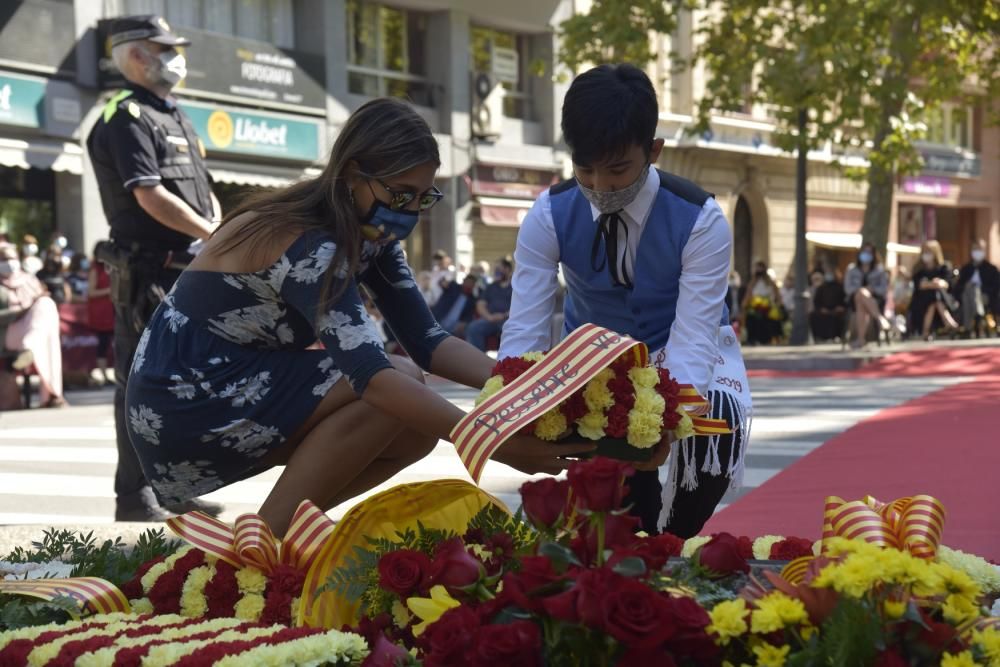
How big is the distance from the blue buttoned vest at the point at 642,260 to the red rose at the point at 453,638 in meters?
1.93

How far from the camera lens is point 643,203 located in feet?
13.3

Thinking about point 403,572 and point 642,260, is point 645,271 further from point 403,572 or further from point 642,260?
point 403,572

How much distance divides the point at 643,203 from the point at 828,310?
22961 millimetres

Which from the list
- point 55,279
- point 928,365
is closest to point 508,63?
point 928,365

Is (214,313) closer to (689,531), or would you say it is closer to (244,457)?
(244,457)

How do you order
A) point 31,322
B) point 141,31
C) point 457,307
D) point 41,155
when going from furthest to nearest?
1. point 457,307
2. point 41,155
3. point 31,322
4. point 141,31

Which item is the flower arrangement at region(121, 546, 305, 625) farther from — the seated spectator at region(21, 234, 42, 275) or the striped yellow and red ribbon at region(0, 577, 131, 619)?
the seated spectator at region(21, 234, 42, 275)

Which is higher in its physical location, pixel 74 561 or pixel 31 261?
pixel 74 561

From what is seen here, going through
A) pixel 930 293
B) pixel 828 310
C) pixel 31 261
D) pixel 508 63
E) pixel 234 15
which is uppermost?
pixel 234 15

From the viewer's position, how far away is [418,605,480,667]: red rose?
2.18m

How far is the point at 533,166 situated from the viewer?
31266 mm

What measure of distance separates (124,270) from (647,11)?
1677 centimetres

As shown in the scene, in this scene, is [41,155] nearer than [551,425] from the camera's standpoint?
No

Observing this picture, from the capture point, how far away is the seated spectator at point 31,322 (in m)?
13.8
